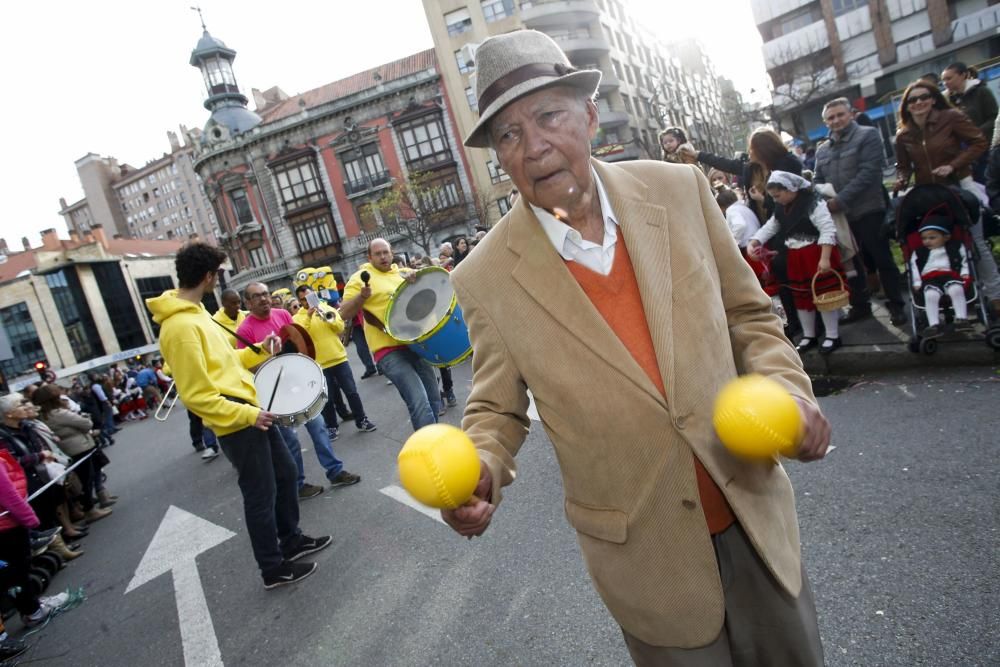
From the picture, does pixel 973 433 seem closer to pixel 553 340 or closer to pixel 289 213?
pixel 553 340

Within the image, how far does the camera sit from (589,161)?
1.72m

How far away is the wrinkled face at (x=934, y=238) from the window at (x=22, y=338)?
5534 cm

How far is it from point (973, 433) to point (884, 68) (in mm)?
34462

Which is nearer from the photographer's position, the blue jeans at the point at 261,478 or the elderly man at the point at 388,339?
the blue jeans at the point at 261,478

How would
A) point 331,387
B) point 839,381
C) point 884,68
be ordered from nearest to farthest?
point 839,381 < point 331,387 < point 884,68

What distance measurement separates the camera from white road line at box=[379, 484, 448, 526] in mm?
4666

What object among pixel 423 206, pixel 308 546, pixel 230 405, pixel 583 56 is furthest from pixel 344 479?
pixel 583 56

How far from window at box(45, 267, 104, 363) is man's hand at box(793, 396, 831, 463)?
2176 inches

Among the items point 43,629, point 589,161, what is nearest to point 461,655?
point 589,161

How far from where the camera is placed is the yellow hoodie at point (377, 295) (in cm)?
547

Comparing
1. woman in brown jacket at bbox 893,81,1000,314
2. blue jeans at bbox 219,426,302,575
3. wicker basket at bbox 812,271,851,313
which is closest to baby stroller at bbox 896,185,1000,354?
woman in brown jacket at bbox 893,81,1000,314

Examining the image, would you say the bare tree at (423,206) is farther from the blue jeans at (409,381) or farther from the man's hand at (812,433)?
the man's hand at (812,433)

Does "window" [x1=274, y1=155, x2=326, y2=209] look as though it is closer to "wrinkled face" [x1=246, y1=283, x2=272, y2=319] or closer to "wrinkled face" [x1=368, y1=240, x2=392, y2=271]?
"wrinkled face" [x1=246, y1=283, x2=272, y2=319]

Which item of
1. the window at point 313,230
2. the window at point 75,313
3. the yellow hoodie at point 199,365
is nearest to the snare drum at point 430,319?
the yellow hoodie at point 199,365
